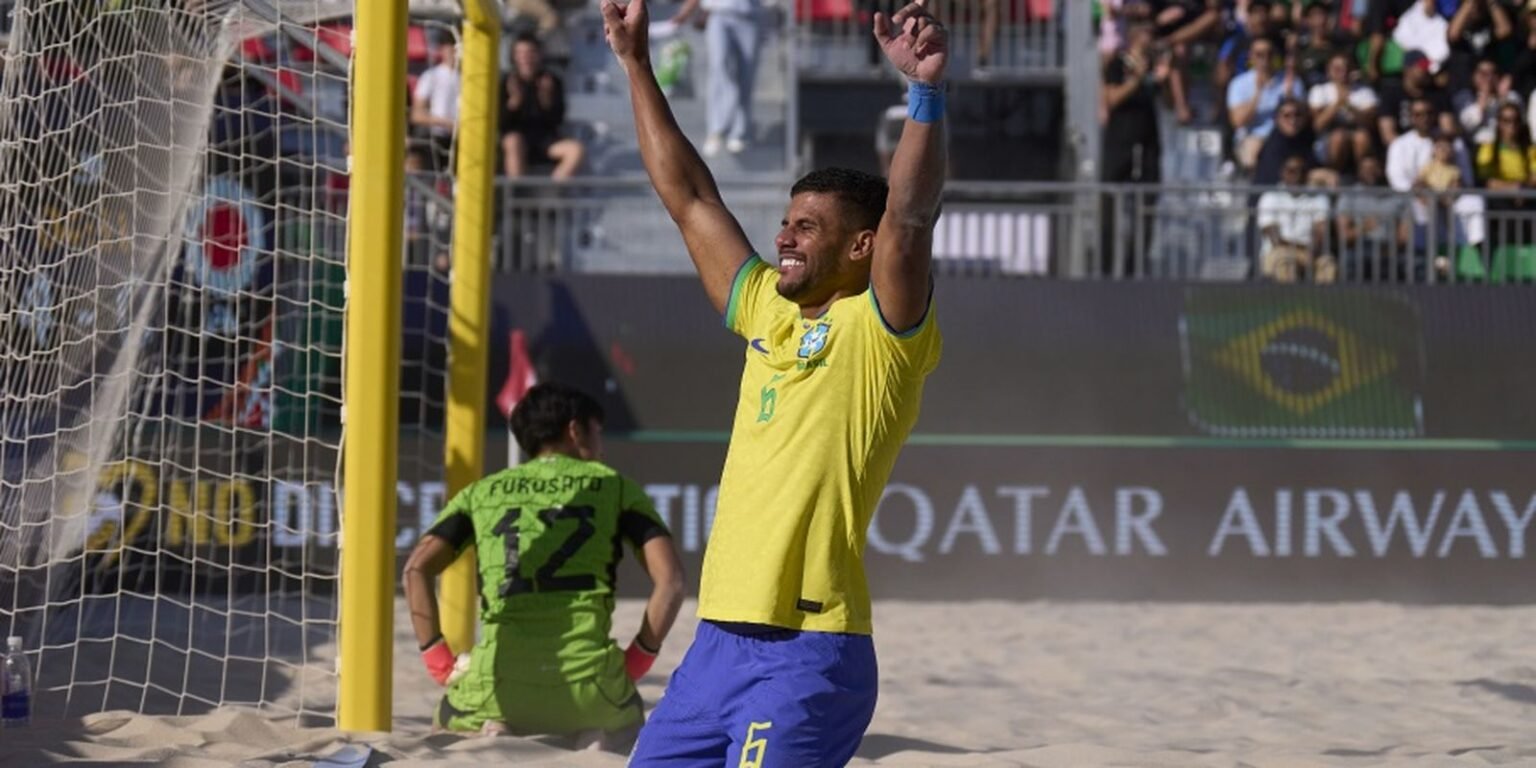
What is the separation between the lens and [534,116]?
14.2 m

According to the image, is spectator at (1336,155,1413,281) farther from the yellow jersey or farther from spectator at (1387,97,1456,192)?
the yellow jersey

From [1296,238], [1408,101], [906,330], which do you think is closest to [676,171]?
[906,330]

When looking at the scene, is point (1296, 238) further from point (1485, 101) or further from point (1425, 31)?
point (1425, 31)

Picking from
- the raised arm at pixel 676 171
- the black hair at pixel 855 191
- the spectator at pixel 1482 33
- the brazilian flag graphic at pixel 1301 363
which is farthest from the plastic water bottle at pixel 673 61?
the black hair at pixel 855 191

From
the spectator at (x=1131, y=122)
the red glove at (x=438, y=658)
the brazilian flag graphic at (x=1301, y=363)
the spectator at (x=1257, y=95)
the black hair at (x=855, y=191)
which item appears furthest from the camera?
the spectator at (x=1257, y=95)

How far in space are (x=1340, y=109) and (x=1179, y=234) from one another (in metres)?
1.97

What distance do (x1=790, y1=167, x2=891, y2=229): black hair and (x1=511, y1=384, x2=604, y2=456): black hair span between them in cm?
271

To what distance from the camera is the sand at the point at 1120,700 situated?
6328mm

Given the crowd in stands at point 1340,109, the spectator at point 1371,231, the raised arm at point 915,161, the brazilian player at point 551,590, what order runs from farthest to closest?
1. the crowd in stands at point 1340,109
2. the spectator at point 1371,231
3. the brazilian player at point 551,590
4. the raised arm at point 915,161

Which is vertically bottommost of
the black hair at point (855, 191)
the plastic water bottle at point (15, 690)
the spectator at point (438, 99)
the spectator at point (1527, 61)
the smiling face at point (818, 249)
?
the plastic water bottle at point (15, 690)

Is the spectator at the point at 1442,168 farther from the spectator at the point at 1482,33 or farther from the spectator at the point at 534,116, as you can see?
the spectator at the point at 534,116

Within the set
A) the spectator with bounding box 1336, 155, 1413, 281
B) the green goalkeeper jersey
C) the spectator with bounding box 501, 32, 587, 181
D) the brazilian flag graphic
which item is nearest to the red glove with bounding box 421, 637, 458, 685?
the green goalkeeper jersey

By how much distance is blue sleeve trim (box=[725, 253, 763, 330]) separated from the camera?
4191 mm

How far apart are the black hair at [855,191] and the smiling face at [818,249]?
0.01 m
